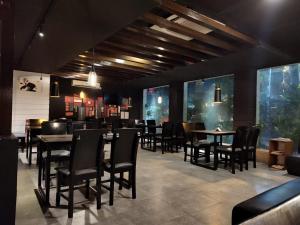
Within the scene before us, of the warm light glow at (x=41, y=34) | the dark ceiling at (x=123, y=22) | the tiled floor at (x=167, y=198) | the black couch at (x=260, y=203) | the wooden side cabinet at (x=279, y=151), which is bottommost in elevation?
the tiled floor at (x=167, y=198)

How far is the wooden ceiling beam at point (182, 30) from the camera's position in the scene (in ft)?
10.1

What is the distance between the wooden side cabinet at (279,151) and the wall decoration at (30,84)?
762 centimetres

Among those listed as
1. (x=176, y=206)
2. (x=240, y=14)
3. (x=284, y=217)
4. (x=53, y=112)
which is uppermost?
(x=240, y=14)

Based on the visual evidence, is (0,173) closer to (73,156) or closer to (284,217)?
(73,156)

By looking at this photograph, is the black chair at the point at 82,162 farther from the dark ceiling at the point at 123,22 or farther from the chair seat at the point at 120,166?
the dark ceiling at the point at 123,22

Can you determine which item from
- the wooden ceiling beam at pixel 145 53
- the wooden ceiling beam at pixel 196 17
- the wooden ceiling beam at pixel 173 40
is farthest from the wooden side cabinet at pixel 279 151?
the wooden ceiling beam at pixel 145 53

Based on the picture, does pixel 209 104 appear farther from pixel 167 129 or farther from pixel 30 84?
pixel 30 84

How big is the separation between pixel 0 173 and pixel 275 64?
599cm

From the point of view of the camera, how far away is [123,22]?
10.2 ft

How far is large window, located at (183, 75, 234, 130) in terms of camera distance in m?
7.29

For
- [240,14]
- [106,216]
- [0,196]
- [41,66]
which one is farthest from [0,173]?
[41,66]

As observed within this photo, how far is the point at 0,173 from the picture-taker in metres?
1.79

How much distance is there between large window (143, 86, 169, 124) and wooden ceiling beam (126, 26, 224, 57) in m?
5.31

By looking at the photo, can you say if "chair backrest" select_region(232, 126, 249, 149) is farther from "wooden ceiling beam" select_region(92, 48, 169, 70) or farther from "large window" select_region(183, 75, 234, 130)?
"wooden ceiling beam" select_region(92, 48, 169, 70)
